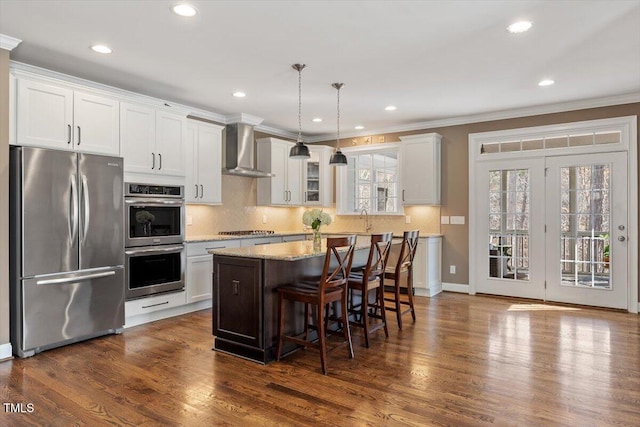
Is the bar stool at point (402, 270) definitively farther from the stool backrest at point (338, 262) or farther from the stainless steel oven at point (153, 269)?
the stainless steel oven at point (153, 269)

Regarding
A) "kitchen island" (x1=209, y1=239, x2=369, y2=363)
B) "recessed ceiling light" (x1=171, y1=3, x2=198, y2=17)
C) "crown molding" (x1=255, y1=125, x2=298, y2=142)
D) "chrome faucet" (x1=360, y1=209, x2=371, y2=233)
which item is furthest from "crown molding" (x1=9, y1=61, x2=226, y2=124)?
"chrome faucet" (x1=360, y1=209, x2=371, y2=233)

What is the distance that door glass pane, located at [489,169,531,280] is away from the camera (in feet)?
19.1

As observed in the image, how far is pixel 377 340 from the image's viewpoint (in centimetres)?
394

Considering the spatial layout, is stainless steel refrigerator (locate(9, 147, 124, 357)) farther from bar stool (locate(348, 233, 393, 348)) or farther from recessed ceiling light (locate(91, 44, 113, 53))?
bar stool (locate(348, 233, 393, 348))

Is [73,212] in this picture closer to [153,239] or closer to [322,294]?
[153,239]

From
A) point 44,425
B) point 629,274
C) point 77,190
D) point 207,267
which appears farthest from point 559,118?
point 44,425

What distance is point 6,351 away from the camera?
3395 mm

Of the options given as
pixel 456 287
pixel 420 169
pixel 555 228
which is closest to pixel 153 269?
pixel 420 169

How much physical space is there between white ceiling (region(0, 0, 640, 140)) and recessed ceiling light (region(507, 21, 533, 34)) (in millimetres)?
62

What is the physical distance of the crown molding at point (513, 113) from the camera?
514 cm

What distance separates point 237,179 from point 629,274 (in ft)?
17.8

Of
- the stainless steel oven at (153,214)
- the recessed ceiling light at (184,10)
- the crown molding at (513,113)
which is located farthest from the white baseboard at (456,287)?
the recessed ceiling light at (184,10)

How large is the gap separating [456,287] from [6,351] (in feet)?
18.0

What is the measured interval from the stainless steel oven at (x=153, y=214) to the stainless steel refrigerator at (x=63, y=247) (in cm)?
18
